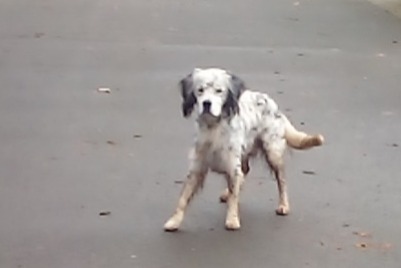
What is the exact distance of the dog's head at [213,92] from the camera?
286 inches

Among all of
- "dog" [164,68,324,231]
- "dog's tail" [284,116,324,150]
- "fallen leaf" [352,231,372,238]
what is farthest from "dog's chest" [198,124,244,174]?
"fallen leaf" [352,231,372,238]

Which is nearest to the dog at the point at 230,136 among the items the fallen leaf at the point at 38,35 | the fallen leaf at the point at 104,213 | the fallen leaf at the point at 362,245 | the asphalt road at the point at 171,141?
the asphalt road at the point at 171,141

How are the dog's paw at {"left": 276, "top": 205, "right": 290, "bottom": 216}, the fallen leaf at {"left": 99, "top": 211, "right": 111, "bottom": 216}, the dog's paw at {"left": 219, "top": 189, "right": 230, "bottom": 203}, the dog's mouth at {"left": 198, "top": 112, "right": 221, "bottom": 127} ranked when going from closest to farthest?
the dog's mouth at {"left": 198, "top": 112, "right": 221, "bottom": 127}, the fallen leaf at {"left": 99, "top": 211, "right": 111, "bottom": 216}, the dog's paw at {"left": 276, "top": 205, "right": 290, "bottom": 216}, the dog's paw at {"left": 219, "top": 189, "right": 230, "bottom": 203}

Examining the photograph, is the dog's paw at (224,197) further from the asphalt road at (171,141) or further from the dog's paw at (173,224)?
the dog's paw at (173,224)

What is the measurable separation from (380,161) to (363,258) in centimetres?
239

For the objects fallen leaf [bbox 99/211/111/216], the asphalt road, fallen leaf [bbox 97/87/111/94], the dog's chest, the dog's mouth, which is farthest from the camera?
fallen leaf [bbox 97/87/111/94]

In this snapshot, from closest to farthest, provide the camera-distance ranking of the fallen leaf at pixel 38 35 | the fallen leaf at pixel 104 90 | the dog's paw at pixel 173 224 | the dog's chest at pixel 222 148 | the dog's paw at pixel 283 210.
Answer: the dog's paw at pixel 173 224, the dog's chest at pixel 222 148, the dog's paw at pixel 283 210, the fallen leaf at pixel 104 90, the fallen leaf at pixel 38 35

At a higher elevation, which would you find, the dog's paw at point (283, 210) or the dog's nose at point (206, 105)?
the dog's nose at point (206, 105)

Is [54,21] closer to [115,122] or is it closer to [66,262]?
[115,122]

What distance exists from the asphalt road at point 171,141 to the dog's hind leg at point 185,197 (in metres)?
0.09

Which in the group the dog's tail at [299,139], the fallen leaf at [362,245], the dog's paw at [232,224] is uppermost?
the dog's tail at [299,139]

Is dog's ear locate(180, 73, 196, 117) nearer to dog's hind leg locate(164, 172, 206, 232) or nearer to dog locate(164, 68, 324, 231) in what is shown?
dog locate(164, 68, 324, 231)

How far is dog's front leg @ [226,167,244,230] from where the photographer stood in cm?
760

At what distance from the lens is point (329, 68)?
1380cm
